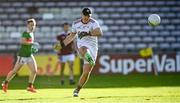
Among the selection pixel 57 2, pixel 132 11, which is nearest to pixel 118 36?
pixel 132 11

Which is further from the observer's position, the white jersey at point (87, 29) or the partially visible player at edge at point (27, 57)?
the partially visible player at edge at point (27, 57)

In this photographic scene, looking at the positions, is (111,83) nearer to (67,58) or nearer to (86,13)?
(67,58)

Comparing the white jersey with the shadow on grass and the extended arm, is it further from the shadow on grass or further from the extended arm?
the shadow on grass

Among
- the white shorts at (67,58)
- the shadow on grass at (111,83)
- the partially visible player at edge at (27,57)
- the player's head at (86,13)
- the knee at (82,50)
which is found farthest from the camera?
the white shorts at (67,58)

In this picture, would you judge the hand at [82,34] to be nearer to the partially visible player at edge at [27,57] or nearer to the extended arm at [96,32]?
the extended arm at [96,32]

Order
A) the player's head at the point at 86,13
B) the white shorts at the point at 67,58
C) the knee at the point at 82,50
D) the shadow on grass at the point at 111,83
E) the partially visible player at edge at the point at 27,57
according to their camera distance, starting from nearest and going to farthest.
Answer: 1. the player's head at the point at 86,13
2. the knee at the point at 82,50
3. the partially visible player at edge at the point at 27,57
4. the shadow on grass at the point at 111,83
5. the white shorts at the point at 67,58

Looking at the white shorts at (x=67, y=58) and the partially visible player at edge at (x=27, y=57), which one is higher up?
the partially visible player at edge at (x=27, y=57)

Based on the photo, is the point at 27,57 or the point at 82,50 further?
the point at 27,57

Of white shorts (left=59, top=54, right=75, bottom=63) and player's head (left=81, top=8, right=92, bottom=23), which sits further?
white shorts (left=59, top=54, right=75, bottom=63)

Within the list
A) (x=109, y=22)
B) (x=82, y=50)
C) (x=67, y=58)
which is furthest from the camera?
(x=109, y=22)

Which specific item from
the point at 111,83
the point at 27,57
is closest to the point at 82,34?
the point at 27,57

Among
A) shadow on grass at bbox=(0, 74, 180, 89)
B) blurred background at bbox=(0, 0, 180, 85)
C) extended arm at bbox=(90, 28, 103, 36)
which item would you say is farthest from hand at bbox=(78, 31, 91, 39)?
blurred background at bbox=(0, 0, 180, 85)

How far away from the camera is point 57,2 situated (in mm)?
35406

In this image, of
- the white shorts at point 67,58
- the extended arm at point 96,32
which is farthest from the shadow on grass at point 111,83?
the extended arm at point 96,32
